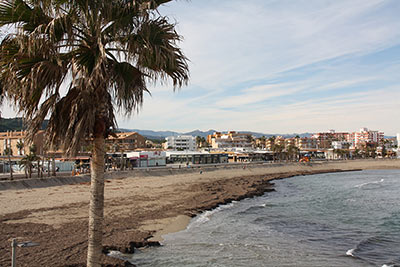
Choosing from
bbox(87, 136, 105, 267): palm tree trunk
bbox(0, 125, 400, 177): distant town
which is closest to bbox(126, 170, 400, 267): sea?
bbox(0, 125, 400, 177): distant town

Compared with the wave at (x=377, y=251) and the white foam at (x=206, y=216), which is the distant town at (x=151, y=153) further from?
the wave at (x=377, y=251)

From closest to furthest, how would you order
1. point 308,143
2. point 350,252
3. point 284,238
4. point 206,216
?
point 350,252
point 284,238
point 206,216
point 308,143

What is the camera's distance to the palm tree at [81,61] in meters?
4.71

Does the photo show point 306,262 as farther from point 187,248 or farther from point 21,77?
point 21,77

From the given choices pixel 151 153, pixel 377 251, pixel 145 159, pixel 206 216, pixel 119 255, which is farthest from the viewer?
pixel 151 153

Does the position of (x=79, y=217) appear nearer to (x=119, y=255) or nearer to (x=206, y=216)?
(x=119, y=255)

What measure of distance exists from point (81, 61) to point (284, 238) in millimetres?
16790

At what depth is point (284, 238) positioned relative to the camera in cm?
1880

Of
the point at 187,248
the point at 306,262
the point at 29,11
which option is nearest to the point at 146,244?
the point at 187,248

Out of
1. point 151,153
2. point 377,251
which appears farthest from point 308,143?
point 377,251

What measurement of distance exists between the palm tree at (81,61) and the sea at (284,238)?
364 inches

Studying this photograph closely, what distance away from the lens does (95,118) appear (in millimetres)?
5078

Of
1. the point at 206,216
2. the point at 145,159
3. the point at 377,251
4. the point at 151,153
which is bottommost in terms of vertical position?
the point at 377,251

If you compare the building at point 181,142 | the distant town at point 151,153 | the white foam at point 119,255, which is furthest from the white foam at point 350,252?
the building at point 181,142
